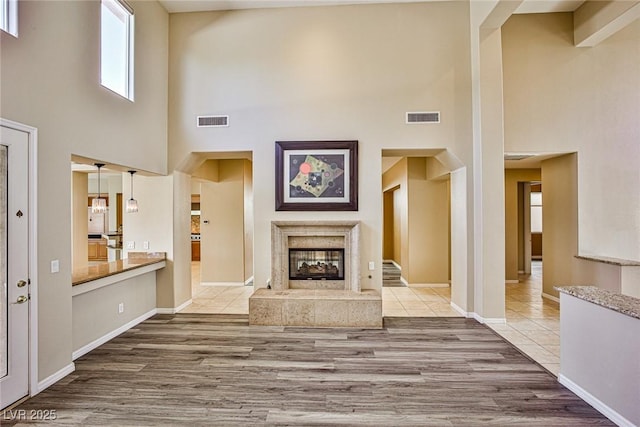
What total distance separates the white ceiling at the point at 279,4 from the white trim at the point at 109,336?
5011 mm

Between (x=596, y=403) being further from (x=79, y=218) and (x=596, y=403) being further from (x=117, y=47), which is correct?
(x=79, y=218)

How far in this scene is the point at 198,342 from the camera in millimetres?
3873

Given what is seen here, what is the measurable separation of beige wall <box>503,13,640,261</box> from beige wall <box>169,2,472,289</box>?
1059 millimetres

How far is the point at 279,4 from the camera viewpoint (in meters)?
4.95

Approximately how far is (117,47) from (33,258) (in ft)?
9.81

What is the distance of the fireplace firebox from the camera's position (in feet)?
16.6

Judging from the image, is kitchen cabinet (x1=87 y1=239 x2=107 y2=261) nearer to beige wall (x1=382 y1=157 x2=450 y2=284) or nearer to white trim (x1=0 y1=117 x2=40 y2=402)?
white trim (x1=0 y1=117 x2=40 y2=402)

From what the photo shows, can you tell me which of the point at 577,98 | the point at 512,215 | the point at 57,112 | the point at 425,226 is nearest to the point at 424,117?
the point at 577,98

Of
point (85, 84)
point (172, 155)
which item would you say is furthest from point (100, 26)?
point (172, 155)

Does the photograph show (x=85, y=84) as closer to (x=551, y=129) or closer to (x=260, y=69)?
(x=260, y=69)

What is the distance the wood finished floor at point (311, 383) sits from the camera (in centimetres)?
245

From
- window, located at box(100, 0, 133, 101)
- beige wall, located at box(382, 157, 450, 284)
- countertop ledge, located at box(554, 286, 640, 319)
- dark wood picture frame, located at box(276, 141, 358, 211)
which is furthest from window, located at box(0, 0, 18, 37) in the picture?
beige wall, located at box(382, 157, 450, 284)

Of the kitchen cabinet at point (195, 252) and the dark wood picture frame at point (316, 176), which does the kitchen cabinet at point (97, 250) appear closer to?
the kitchen cabinet at point (195, 252)

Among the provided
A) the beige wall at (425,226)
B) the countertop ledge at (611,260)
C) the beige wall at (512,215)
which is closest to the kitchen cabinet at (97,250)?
the beige wall at (425,226)
